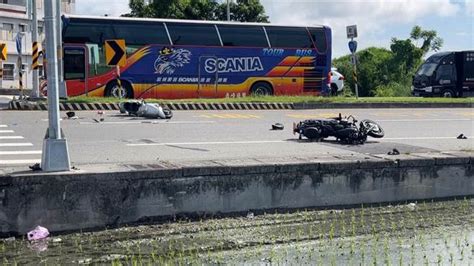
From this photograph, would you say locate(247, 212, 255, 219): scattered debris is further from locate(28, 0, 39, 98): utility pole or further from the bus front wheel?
locate(28, 0, 39, 98): utility pole

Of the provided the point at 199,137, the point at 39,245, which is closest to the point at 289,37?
the point at 199,137

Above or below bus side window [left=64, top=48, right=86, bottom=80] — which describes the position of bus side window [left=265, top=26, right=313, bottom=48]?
above

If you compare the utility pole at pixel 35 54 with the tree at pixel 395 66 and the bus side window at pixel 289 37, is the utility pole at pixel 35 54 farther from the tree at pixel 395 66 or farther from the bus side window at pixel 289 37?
the tree at pixel 395 66

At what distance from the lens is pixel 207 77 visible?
2664 centimetres

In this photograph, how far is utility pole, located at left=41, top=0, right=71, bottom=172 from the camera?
718cm

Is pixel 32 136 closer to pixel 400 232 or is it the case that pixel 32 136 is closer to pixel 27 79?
pixel 400 232

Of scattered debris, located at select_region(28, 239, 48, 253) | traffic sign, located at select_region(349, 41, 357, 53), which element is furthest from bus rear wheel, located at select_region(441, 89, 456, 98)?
scattered debris, located at select_region(28, 239, 48, 253)

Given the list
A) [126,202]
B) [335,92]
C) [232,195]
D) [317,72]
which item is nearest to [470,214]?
[232,195]

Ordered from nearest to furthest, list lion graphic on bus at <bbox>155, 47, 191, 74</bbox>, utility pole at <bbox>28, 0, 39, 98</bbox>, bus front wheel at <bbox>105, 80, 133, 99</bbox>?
utility pole at <bbox>28, 0, 39, 98</bbox>, bus front wheel at <bbox>105, 80, 133, 99</bbox>, lion graphic on bus at <bbox>155, 47, 191, 74</bbox>

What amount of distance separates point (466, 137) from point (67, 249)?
10.2m

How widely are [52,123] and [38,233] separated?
1376mm

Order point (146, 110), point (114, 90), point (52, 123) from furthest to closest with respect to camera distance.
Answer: point (114, 90)
point (146, 110)
point (52, 123)

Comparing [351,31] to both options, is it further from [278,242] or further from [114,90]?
[278,242]

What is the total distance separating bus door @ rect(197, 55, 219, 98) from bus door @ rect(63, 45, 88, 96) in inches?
188
